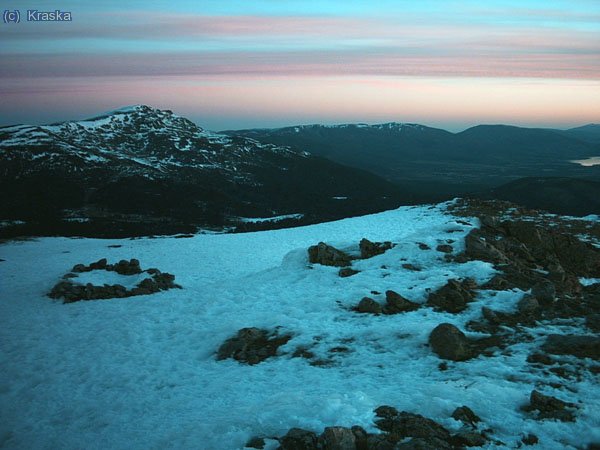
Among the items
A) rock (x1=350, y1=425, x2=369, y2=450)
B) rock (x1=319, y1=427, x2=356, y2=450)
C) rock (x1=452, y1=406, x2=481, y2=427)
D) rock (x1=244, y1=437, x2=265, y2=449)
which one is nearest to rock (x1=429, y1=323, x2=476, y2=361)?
rock (x1=452, y1=406, x2=481, y2=427)

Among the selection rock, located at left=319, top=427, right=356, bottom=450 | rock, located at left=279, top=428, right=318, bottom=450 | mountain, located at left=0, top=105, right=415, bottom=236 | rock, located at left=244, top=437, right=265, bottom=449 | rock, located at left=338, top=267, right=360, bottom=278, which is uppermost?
rock, located at left=319, top=427, right=356, bottom=450

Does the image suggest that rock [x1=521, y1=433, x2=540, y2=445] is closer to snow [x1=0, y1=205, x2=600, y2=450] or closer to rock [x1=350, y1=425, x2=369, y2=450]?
snow [x1=0, y1=205, x2=600, y2=450]

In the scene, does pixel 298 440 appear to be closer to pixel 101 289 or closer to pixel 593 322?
pixel 593 322

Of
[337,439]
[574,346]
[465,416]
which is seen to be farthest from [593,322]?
[337,439]

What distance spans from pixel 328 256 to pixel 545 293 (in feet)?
35.3

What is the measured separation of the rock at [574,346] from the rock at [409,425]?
5512mm

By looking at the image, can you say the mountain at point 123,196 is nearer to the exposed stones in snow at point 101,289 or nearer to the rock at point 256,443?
the exposed stones in snow at point 101,289

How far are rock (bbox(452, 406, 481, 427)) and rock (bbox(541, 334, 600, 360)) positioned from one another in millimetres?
4448

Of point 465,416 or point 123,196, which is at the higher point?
point 465,416

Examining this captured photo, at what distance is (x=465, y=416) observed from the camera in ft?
29.9

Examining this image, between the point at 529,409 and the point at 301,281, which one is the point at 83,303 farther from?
the point at 529,409

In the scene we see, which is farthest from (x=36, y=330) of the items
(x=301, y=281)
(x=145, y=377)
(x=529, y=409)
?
(x=529, y=409)

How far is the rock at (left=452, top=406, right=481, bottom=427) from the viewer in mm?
9039

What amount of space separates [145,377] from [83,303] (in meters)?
10.6
